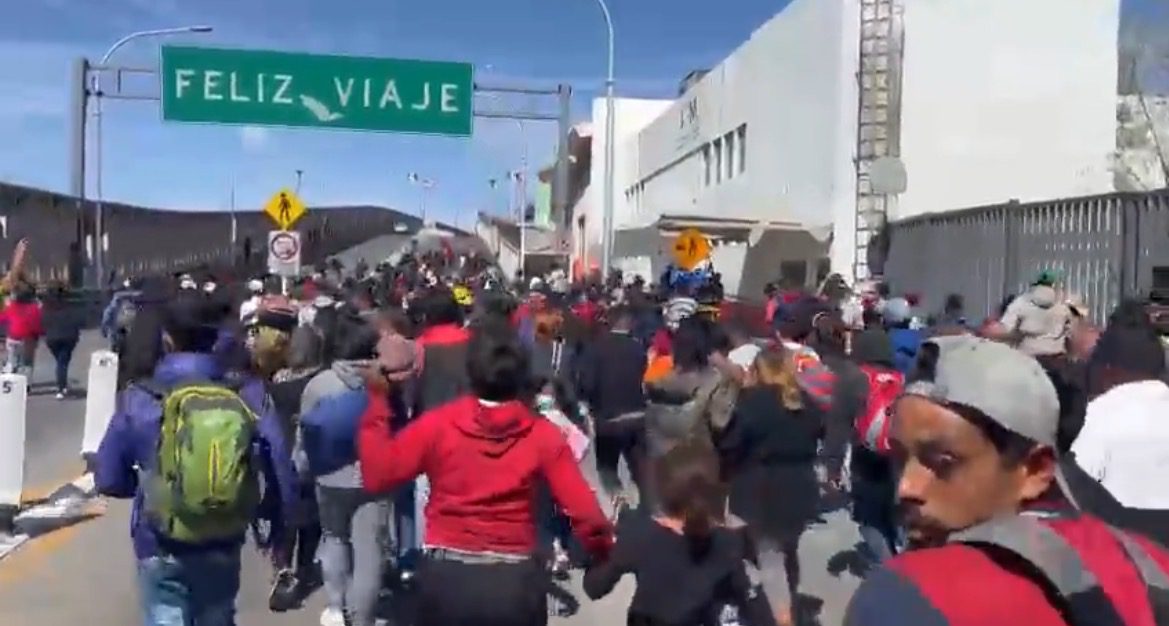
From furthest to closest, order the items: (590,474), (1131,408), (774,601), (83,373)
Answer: (83,373), (590,474), (774,601), (1131,408)

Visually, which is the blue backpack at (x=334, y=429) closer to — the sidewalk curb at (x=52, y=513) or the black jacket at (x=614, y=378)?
the sidewalk curb at (x=52, y=513)

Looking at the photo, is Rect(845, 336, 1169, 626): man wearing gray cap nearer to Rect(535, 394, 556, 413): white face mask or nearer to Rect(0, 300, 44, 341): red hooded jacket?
Rect(535, 394, 556, 413): white face mask

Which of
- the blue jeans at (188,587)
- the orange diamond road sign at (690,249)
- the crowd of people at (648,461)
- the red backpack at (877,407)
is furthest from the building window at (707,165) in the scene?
the blue jeans at (188,587)

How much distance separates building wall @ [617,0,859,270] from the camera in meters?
27.2

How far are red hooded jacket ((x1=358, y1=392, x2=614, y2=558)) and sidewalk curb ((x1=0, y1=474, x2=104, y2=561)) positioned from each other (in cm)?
563

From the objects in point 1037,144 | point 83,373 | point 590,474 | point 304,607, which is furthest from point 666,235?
point 304,607

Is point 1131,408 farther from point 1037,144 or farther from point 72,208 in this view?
point 72,208

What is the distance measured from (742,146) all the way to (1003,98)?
927 centimetres

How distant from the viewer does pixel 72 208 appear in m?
38.0

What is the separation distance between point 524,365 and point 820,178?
24072mm

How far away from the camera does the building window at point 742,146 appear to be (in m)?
34.5

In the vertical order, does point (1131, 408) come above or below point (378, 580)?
above

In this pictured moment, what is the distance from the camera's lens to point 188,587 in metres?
5.14

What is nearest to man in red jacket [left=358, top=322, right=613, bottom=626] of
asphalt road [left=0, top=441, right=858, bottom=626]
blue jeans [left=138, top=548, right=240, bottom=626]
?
blue jeans [left=138, top=548, right=240, bottom=626]
